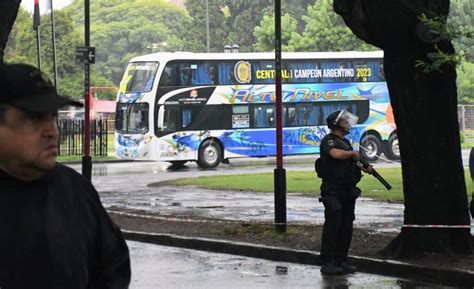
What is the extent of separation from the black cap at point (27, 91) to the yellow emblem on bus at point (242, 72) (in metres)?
33.0

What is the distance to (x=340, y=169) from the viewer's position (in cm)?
1021

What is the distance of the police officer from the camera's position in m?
10.2

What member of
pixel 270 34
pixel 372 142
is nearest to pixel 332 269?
pixel 372 142

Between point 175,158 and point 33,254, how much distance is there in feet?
103

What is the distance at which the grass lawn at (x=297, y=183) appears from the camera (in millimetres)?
20609

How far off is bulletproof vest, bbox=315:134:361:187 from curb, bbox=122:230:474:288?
105cm

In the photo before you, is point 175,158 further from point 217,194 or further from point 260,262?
point 260,262

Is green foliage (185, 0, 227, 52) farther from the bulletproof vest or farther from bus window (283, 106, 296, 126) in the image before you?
the bulletproof vest

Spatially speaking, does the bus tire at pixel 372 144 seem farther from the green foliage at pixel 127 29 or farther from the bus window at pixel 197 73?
the green foliage at pixel 127 29

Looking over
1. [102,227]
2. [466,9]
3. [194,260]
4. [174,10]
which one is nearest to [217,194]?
[194,260]

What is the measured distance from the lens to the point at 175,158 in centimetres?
3425

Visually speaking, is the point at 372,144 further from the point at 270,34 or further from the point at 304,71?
the point at 270,34

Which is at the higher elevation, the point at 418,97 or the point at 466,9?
the point at 466,9

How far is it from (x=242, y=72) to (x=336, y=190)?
26031 mm
